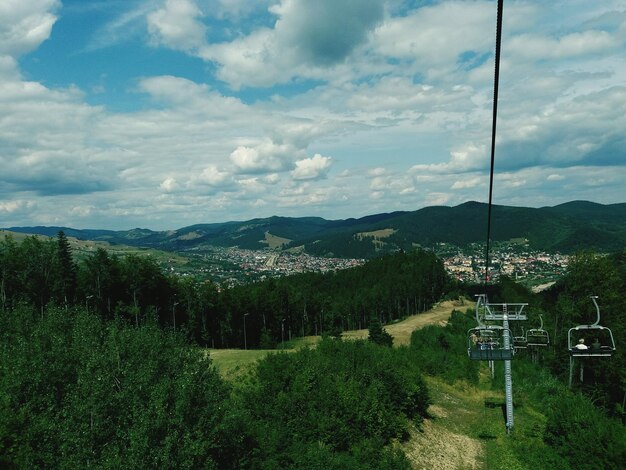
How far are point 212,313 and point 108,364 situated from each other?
63419 millimetres

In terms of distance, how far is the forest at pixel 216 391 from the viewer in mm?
22438

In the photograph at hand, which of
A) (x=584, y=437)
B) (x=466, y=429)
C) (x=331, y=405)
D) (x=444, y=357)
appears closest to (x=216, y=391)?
(x=331, y=405)

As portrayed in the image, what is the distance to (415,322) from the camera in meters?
126

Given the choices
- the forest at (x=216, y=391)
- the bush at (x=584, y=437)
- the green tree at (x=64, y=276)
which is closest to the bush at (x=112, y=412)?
the forest at (x=216, y=391)

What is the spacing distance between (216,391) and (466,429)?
87.9ft

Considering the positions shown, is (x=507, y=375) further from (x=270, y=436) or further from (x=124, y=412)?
(x=124, y=412)

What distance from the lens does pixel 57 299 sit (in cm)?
7756

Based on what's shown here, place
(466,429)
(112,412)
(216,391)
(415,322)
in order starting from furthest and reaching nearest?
(415,322) → (466,429) → (216,391) → (112,412)

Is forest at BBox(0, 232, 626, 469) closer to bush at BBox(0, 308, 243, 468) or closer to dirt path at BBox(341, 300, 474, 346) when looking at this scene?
bush at BBox(0, 308, 243, 468)

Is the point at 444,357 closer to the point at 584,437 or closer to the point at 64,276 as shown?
the point at 584,437

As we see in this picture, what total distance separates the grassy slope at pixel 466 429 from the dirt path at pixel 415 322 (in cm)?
3427

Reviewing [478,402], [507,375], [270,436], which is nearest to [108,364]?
[270,436]

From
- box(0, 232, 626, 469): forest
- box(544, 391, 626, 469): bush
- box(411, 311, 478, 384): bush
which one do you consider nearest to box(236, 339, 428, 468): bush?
box(0, 232, 626, 469): forest

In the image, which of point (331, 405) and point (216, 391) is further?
point (331, 405)
